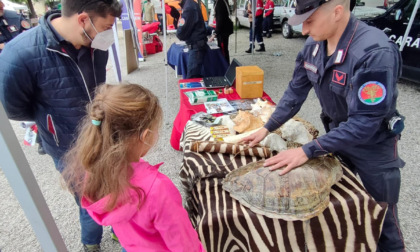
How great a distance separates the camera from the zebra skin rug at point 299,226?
127cm

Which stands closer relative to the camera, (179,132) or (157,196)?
(157,196)

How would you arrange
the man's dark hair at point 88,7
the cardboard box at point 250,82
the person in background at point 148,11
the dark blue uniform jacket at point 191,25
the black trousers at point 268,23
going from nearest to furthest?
the man's dark hair at point 88,7
the cardboard box at point 250,82
the dark blue uniform jacket at point 191,25
the black trousers at point 268,23
the person in background at point 148,11

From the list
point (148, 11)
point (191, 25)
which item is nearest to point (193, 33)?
point (191, 25)

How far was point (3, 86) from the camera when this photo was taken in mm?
1303

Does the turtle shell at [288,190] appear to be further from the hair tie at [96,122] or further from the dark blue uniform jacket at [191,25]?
the dark blue uniform jacket at [191,25]

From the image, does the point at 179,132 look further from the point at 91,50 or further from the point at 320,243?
the point at 320,243

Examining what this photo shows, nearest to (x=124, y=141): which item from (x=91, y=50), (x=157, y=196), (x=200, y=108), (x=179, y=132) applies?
(x=157, y=196)

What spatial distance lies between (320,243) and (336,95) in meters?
0.78

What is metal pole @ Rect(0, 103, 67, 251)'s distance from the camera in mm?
749

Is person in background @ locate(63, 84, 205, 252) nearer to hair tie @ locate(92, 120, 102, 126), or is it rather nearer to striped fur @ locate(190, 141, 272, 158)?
hair tie @ locate(92, 120, 102, 126)

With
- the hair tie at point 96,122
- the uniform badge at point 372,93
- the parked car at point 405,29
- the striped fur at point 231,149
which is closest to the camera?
the hair tie at point 96,122

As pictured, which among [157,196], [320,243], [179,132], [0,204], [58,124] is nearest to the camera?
[157,196]

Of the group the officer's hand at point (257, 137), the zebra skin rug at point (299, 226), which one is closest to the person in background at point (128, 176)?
the zebra skin rug at point (299, 226)

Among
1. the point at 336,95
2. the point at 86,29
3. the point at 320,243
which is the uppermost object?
the point at 86,29
